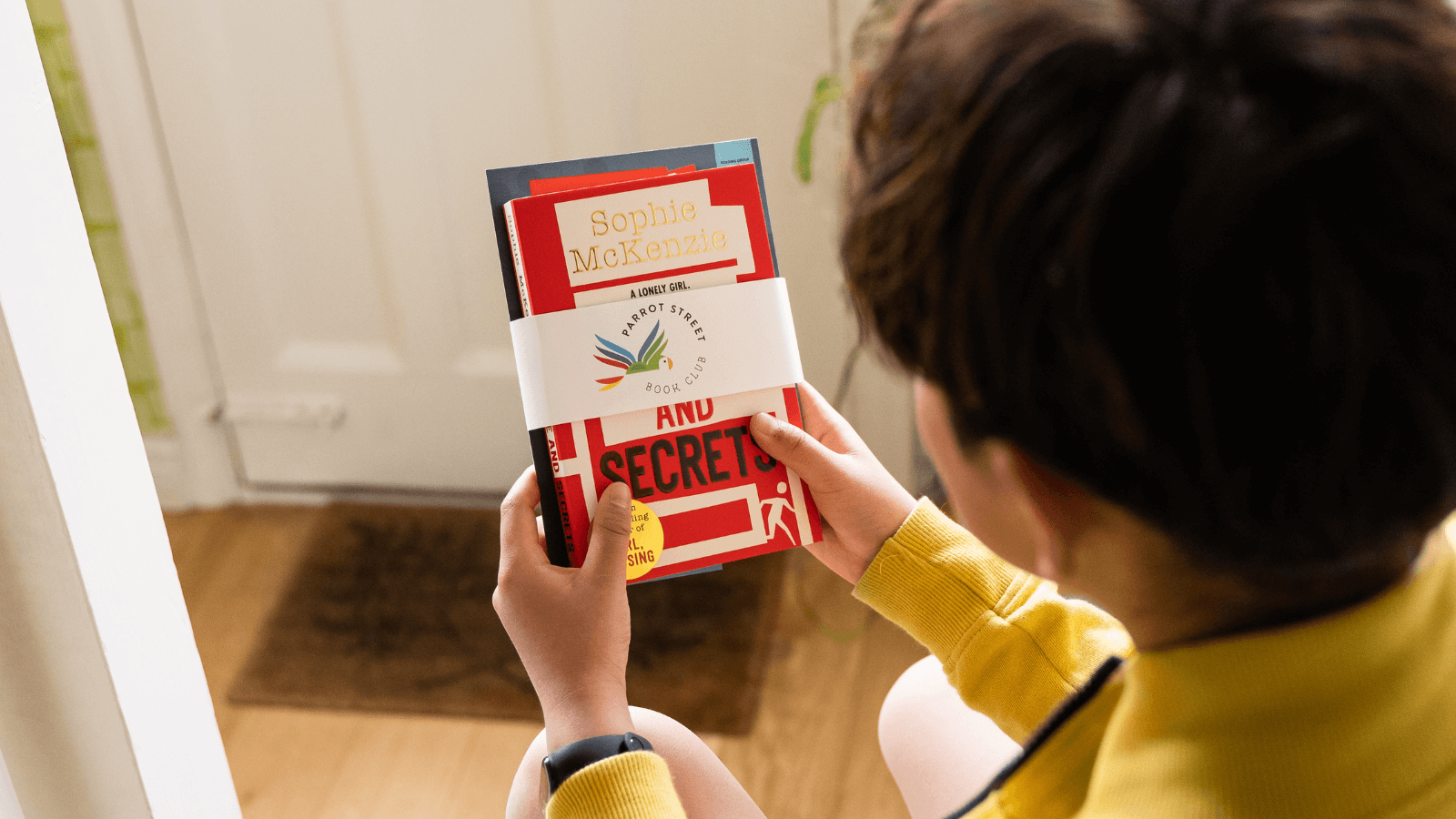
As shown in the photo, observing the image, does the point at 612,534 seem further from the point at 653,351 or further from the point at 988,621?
the point at 988,621

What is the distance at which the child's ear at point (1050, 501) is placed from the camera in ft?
1.68

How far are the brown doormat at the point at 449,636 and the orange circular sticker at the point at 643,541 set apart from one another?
69 cm

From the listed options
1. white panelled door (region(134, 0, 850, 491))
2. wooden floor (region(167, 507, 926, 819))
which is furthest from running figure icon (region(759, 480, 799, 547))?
white panelled door (region(134, 0, 850, 491))

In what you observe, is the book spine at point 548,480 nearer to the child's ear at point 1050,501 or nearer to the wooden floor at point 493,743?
the child's ear at point 1050,501

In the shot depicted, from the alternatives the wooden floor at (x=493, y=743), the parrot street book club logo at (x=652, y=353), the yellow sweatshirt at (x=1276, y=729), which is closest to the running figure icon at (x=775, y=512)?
the parrot street book club logo at (x=652, y=353)

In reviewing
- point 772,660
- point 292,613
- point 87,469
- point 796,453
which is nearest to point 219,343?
point 292,613

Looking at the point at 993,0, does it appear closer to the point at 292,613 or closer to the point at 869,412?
the point at 869,412

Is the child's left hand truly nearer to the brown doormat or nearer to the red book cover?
the red book cover

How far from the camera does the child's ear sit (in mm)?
512

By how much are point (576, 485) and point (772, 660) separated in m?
0.82

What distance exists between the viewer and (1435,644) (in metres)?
0.53

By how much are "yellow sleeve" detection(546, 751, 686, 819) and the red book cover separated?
0.56 ft

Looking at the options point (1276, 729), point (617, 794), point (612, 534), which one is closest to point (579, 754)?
point (617, 794)

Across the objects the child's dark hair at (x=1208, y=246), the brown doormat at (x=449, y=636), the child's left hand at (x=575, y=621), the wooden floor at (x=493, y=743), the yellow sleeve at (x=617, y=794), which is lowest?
the wooden floor at (x=493, y=743)
